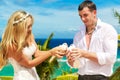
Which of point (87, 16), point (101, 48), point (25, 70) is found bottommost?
point (25, 70)

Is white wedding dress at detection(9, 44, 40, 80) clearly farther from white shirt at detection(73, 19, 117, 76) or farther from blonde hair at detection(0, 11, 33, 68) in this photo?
white shirt at detection(73, 19, 117, 76)

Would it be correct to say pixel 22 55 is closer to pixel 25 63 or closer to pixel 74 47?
pixel 25 63

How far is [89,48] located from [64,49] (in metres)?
0.33

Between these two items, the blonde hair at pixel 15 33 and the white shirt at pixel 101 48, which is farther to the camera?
the blonde hair at pixel 15 33

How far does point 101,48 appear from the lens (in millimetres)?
4785

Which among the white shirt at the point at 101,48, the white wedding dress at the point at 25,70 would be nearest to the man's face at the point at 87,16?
the white shirt at the point at 101,48

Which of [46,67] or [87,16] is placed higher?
[87,16]

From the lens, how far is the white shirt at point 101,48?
15.5 feet

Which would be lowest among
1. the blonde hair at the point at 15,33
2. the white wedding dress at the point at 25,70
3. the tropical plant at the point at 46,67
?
the tropical plant at the point at 46,67

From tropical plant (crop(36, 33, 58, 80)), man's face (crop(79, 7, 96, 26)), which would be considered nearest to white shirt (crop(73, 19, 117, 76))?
man's face (crop(79, 7, 96, 26))

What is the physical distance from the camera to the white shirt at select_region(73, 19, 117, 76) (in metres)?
4.72

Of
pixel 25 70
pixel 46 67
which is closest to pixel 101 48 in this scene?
pixel 25 70

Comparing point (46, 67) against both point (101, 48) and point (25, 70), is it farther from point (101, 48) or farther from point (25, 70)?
point (101, 48)

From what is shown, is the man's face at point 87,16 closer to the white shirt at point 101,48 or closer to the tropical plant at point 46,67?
the white shirt at point 101,48
